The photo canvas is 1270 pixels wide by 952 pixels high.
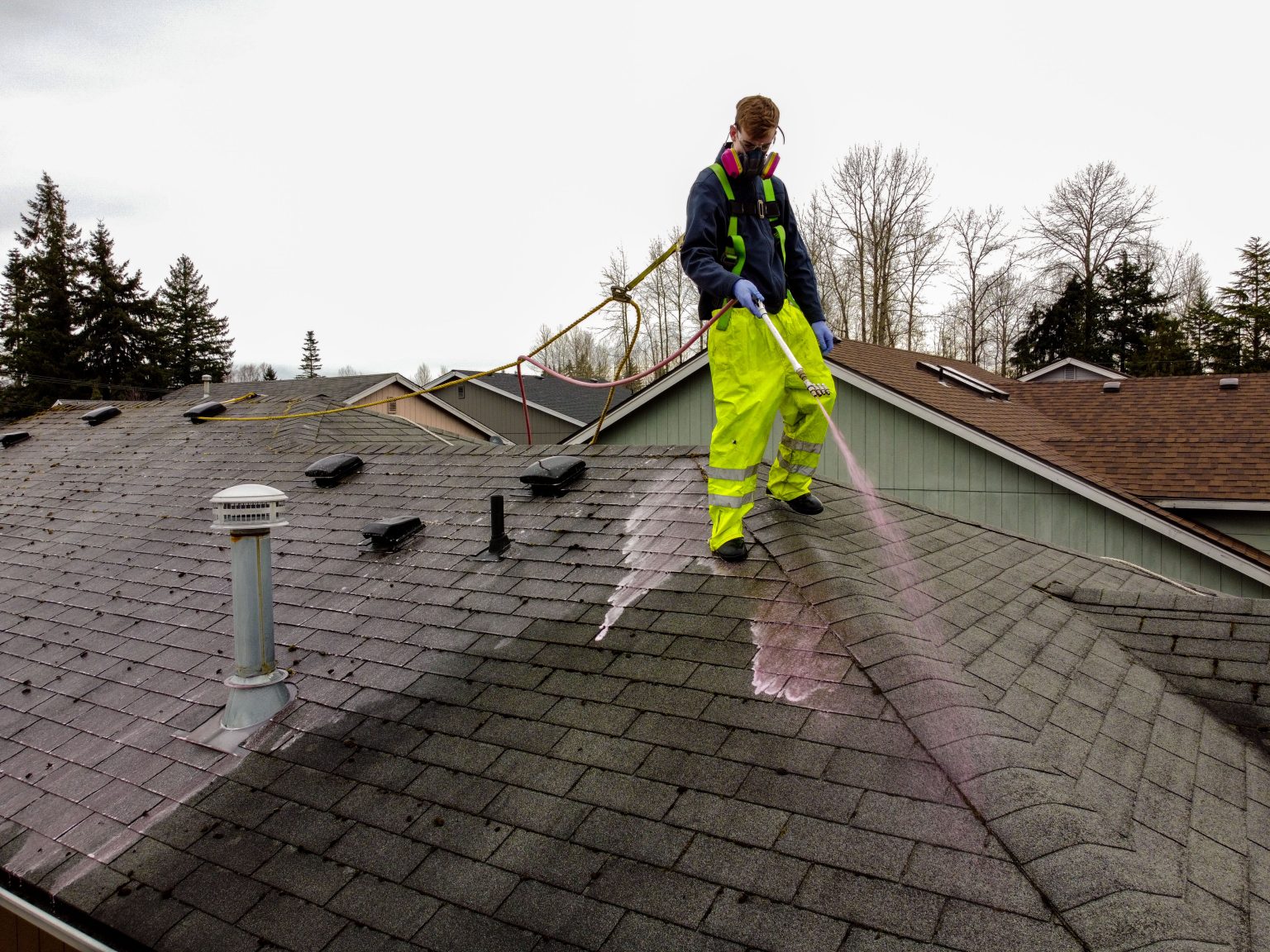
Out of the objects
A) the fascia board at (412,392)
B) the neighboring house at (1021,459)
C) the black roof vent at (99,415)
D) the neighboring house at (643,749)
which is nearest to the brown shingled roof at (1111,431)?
Result: the neighboring house at (1021,459)

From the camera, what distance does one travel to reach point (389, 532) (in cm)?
566

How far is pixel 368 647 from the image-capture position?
14.9ft

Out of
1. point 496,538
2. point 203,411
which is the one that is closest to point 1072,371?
point 203,411

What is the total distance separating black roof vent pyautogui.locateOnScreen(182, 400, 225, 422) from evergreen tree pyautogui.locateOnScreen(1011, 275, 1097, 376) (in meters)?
39.1

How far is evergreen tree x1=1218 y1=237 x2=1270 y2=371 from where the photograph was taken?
37281mm

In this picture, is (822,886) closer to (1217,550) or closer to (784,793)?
(784,793)

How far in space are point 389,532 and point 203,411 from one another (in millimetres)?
5791

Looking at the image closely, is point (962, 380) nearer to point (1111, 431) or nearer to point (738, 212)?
point (1111, 431)

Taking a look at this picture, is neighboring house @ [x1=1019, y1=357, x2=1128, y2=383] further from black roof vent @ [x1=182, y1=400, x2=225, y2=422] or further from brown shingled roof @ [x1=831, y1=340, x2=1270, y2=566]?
black roof vent @ [x1=182, y1=400, x2=225, y2=422]

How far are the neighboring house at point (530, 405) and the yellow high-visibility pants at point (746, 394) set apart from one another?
27019 mm

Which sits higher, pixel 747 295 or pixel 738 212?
pixel 738 212

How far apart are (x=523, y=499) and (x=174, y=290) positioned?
5955cm

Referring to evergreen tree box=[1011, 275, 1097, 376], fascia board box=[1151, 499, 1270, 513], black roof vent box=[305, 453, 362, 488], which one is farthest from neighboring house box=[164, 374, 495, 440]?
evergreen tree box=[1011, 275, 1097, 376]

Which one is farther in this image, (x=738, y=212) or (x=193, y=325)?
(x=193, y=325)
